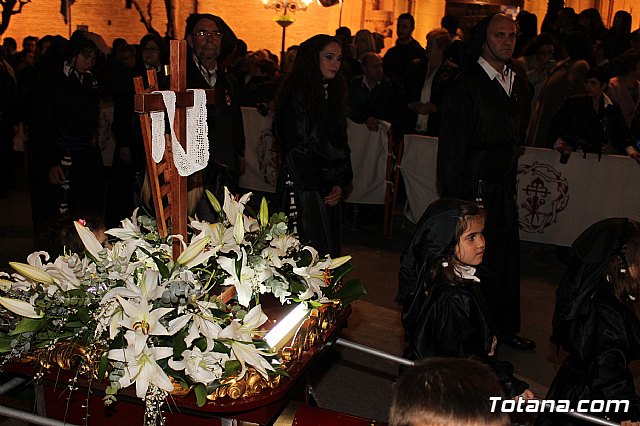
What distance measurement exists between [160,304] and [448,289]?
1.42 metres

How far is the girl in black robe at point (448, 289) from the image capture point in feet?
11.5

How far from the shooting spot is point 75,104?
258 inches

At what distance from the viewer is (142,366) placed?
7.88 feet

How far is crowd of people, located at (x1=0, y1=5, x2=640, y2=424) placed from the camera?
3.49 metres

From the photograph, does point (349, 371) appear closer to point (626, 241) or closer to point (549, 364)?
point (549, 364)

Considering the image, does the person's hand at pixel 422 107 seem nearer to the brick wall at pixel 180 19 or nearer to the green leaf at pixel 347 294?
the green leaf at pixel 347 294

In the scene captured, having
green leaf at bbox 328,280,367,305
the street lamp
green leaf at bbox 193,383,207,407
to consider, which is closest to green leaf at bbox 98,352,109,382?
green leaf at bbox 193,383,207,407

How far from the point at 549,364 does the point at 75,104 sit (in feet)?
13.4

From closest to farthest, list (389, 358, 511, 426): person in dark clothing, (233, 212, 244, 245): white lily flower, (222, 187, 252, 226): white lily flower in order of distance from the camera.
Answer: (389, 358, 511, 426): person in dark clothing
(233, 212, 244, 245): white lily flower
(222, 187, 252, 226): white lily flower

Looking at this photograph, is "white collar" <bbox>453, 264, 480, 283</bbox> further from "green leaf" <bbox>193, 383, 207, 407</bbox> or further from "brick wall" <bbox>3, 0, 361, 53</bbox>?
"brick wall" <bbox>3, 0, 361, 53</bbox>

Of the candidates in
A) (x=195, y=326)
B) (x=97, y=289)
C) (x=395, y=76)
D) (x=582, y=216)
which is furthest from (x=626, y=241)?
(x=395, y=76)

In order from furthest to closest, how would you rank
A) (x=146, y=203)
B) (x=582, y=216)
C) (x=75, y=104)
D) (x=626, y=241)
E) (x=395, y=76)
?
(x=395, y=76) < (x=582, y=216) < (x=75, y=104) < (x=146, y=203) < (x=626, y=241)

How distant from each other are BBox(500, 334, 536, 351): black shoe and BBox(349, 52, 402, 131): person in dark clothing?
156 inches

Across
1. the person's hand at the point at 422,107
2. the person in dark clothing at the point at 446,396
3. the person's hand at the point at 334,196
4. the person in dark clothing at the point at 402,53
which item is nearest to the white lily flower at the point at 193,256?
the person in dark clothing at the point at 446,396
